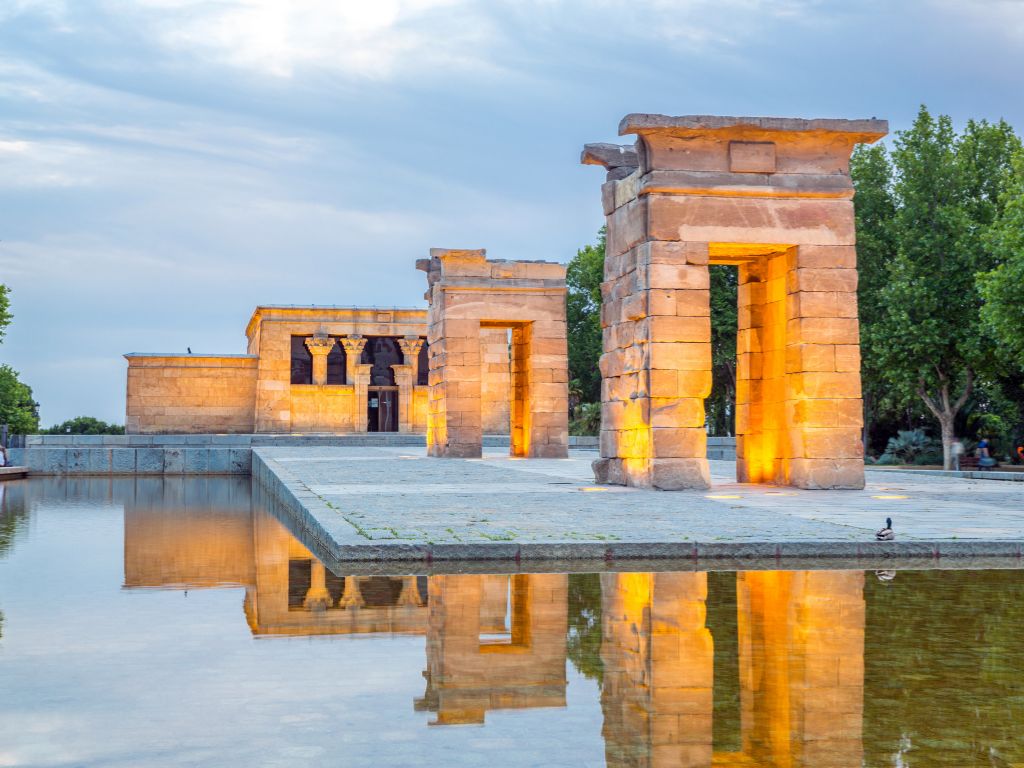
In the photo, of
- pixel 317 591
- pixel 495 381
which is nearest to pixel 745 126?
pixel 317 591

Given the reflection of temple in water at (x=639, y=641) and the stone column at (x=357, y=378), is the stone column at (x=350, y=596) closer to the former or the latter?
the reflection of temple in water at (x=639, y=641)

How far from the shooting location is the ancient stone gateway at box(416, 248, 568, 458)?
28.7m

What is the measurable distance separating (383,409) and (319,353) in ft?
13.2

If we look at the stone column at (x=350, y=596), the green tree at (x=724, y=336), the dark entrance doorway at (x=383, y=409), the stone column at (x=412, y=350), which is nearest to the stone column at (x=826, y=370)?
the stone column at (x=350, y=596)

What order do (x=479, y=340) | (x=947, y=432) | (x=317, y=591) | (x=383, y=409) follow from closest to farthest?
(x=317, y=591)
(x=479, y=340)
(x=947, y=432)
(x=383, y=409)

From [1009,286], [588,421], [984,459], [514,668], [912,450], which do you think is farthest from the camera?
[588,421]

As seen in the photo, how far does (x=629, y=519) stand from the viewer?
10531 mm

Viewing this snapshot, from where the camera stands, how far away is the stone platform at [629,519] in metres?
8.39

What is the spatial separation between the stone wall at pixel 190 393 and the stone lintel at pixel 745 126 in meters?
39.1

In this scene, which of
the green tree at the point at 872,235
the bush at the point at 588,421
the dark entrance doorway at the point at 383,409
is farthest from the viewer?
Answer: the dark entrance doorway at the point at 383,409

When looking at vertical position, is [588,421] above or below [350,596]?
above

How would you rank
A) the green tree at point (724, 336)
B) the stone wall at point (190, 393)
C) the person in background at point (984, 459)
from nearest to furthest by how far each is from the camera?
the person in background at point (984, 459), the green tree at point (724, 336), the stone wall at point (190, 393)

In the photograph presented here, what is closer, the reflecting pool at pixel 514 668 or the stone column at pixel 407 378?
the reflecting pool at pixel 514 668

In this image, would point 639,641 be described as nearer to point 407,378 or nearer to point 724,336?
point 724,336
